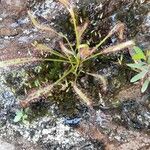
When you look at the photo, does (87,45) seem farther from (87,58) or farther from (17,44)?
(17,44)

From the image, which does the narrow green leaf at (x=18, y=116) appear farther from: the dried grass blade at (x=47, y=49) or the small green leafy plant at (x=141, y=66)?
the small green leafy plant at (x=141, y=66)

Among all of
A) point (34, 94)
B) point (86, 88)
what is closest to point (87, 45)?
point (86, 88)

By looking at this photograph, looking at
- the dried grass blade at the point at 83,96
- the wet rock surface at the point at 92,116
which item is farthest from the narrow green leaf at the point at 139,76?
the dried grass blade at the point at 83,96

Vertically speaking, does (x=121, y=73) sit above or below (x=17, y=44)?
below

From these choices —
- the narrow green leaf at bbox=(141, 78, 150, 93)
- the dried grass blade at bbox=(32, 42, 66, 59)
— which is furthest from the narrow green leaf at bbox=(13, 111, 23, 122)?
the narrow green leaf at bbox=(141, 78, 150, 93)

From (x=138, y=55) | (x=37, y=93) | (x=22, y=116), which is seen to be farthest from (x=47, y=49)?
(x=138, y=55)

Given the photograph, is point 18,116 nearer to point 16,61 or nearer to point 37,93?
point 37,93
